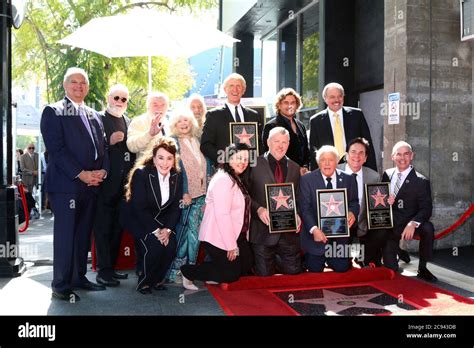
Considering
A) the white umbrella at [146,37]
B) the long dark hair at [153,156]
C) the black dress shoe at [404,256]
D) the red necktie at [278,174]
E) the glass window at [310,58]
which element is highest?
the glass window at [310,58]

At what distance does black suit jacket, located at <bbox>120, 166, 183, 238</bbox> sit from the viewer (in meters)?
5.92

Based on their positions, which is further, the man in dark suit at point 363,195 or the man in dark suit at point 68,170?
the man in dark suit at point 363,195

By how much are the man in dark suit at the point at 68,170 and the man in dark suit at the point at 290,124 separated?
6.63ft

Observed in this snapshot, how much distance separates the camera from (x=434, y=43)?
854 centimetres

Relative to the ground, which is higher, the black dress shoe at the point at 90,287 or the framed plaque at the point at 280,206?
the framed plaque at the point at 280,206

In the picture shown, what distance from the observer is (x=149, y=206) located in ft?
19.5

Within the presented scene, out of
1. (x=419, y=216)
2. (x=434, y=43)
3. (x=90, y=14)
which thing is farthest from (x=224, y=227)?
(x=90, y=14)

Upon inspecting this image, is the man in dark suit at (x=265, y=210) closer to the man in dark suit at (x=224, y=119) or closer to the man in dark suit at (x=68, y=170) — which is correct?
the man in dark suit at (x=224, y=119)

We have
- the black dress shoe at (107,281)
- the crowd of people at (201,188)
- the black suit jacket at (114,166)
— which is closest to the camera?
the crowd of people at (201,188)

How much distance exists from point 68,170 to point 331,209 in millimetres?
2659

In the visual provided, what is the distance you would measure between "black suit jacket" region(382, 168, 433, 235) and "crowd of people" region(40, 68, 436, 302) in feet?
0.04

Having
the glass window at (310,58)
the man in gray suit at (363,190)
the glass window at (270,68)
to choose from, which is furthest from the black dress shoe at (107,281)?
the glass window at (270,68)

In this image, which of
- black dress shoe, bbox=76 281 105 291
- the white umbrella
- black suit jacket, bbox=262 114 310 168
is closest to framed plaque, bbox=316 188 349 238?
black suit jacket, bbox=262 114 310 168

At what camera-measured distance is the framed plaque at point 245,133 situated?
6.46 meters
